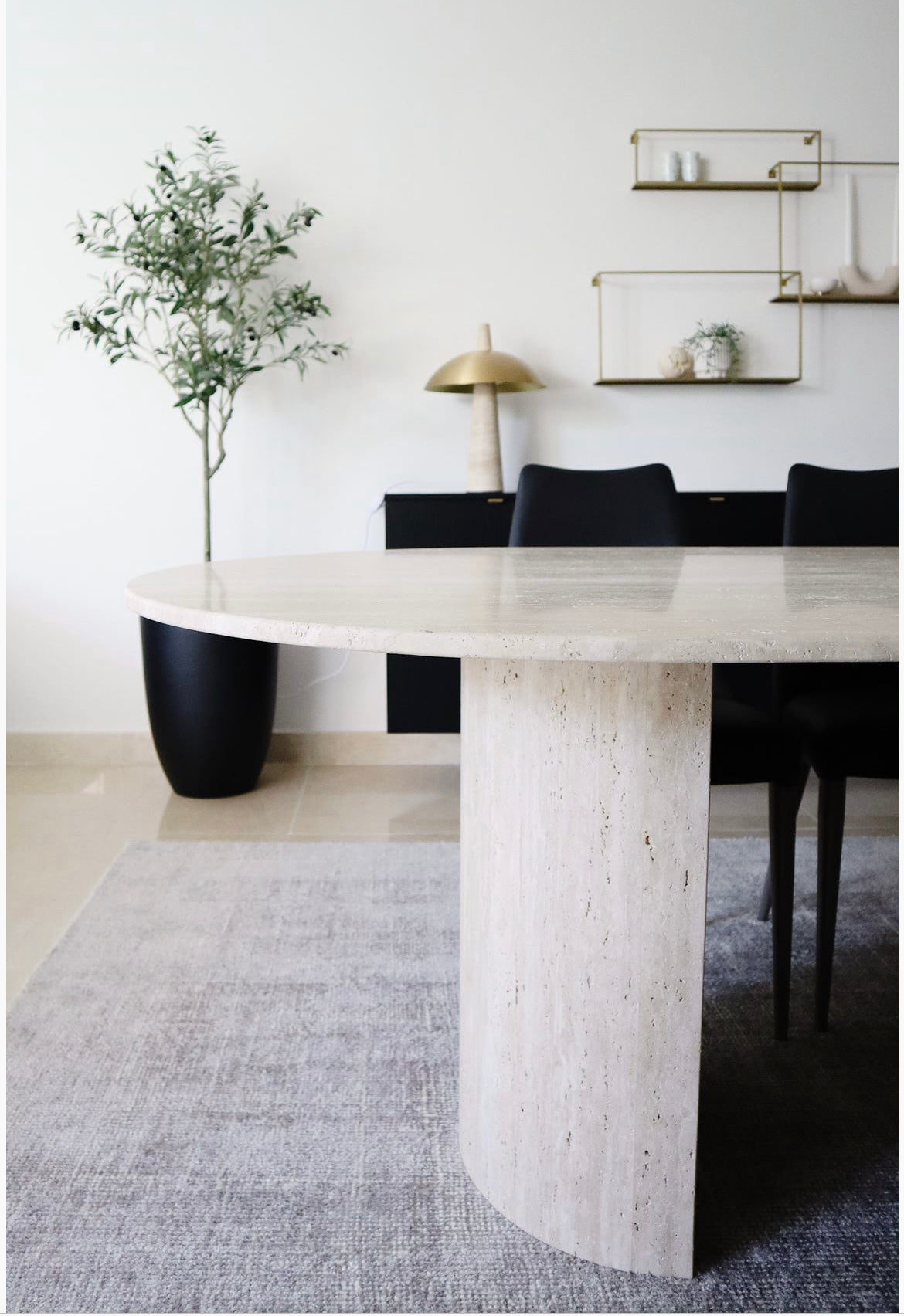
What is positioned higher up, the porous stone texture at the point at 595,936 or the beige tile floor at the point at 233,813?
the porous stone texture at the point at 595,936

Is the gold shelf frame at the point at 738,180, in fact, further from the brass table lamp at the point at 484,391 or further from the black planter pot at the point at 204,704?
the black planter pot at the point at 204,704

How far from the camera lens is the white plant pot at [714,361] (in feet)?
11.6

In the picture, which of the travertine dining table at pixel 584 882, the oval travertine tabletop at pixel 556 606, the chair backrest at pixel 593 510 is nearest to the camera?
the oval travertine tabletop at pixel 556 606

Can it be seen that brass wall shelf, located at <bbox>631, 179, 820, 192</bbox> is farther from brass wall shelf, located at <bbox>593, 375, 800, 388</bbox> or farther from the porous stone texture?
the porous stone texture

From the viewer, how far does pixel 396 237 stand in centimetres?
360

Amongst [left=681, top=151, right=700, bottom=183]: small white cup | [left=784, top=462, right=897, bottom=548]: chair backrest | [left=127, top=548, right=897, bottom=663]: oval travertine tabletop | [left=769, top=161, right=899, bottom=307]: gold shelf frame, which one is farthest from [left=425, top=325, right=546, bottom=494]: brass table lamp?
[left=127, top=548, right=897, bottom=663]: oval travertine tabletop

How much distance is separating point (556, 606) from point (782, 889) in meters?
0.95

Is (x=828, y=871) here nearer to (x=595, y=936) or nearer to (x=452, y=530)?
(x=595, y=936)

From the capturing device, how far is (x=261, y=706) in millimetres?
3377

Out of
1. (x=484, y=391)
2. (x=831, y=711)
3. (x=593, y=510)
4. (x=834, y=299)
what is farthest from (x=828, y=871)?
(x=834, y=299)

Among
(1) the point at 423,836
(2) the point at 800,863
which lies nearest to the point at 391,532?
(1) the point at 423,836

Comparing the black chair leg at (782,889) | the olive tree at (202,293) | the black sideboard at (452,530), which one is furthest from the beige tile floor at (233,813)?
the black chair leg at (782,889)

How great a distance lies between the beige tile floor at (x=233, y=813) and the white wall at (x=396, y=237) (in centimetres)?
54

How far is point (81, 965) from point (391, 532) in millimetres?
1670
